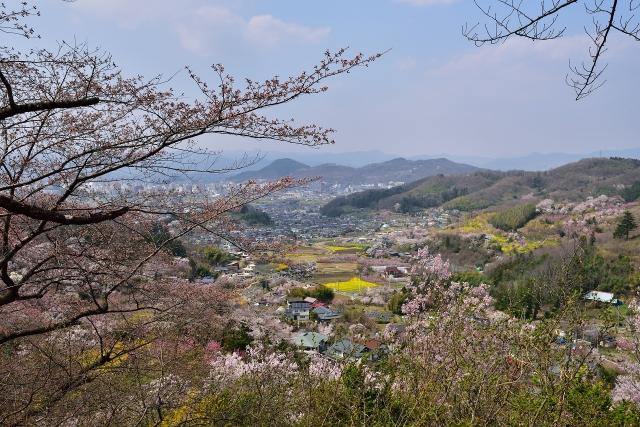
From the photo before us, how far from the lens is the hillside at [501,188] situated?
60162 mm

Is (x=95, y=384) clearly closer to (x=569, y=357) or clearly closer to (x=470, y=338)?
(x=470, y=338)

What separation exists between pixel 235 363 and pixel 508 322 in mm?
6331

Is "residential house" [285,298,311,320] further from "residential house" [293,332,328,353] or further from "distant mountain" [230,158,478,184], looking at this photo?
"distant mountain" [230,158,478,184]

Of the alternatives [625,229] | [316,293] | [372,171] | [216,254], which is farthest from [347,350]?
[372,171]

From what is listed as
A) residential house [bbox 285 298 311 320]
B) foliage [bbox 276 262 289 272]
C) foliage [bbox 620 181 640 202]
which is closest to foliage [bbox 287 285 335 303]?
residential house [bbox 285 298 311 320]

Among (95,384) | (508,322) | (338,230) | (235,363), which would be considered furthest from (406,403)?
(338,230)

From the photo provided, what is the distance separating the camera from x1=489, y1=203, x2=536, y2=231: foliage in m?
44.5

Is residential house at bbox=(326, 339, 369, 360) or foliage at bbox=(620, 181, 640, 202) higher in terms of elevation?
residential house at bbox=(326, 339, 369, 360)

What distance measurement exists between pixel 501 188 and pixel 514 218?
28822mm

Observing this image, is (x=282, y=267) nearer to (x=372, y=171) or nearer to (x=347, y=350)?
(x=347, y=350)

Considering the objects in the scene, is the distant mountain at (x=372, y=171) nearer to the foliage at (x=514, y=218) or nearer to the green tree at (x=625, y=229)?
the foliage at (x=514, y=218)

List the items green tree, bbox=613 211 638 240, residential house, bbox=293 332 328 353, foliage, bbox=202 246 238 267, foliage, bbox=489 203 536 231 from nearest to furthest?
residential house, bbox=293 332 328 353 → foliage, bbox=202 246 238 267 → green tree, bbox=613 211 638 240 → foliage, bbox=489 203 536 231

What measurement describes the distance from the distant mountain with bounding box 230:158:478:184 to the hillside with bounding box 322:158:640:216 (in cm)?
5300

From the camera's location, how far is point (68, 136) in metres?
3.05
